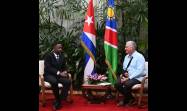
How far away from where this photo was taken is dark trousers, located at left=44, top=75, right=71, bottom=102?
26.5 feet

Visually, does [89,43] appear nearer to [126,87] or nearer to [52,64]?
[52,64]

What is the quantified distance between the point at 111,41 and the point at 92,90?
4.63 ft

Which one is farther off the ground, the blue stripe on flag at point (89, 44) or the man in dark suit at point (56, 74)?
the blue stripe on flag at point (89, 44)

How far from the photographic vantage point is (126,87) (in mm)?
8133

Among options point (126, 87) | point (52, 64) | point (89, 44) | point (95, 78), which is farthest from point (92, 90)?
point (89, 44)

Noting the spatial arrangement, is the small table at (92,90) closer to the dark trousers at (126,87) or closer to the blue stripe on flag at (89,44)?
the dark trousers at (126,87)

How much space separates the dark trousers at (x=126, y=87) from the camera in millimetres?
8094

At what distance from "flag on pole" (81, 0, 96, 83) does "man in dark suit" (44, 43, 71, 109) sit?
71 centimetres

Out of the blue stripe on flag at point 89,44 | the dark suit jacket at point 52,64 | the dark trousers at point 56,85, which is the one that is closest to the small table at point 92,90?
the dark trousers at point 56,85

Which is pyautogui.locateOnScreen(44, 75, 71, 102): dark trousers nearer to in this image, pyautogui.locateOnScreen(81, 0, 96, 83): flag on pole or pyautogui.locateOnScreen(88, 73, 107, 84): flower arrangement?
pyautogui.locateOnScreen(88, 73, 107, 84): flower arrangement

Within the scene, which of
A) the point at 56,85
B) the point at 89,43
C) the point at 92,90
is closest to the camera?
the point at 56,85
